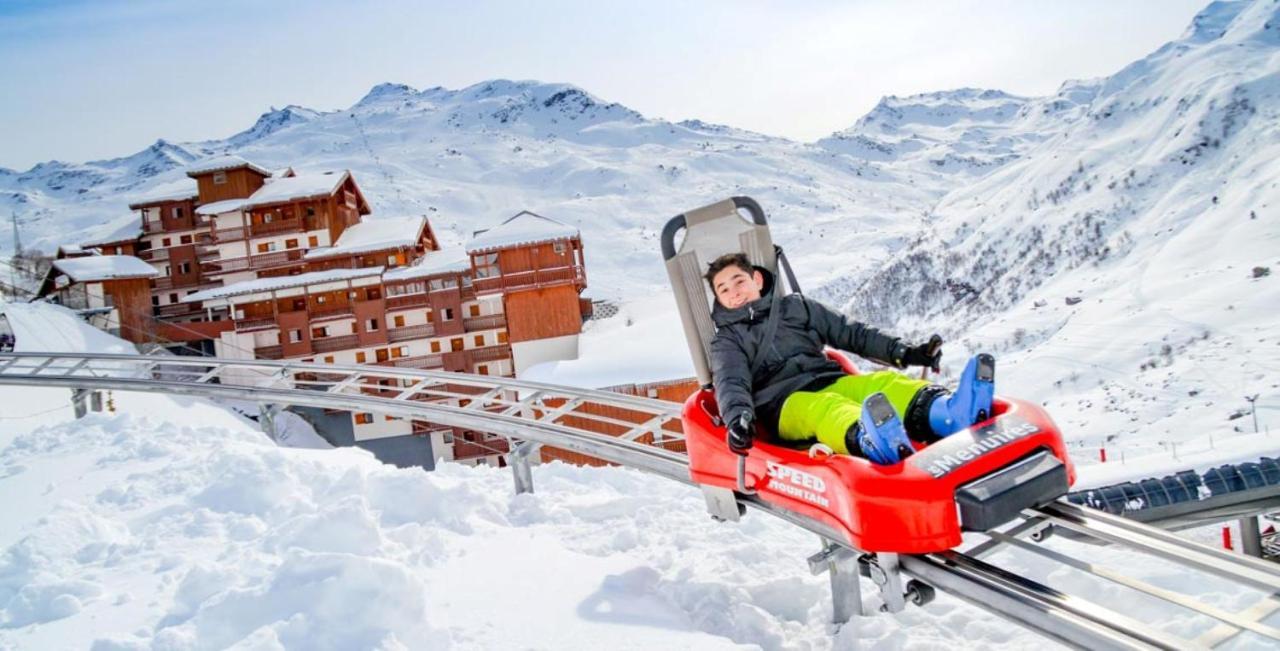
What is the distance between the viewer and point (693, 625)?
376 cm

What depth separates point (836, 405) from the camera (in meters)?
3.90

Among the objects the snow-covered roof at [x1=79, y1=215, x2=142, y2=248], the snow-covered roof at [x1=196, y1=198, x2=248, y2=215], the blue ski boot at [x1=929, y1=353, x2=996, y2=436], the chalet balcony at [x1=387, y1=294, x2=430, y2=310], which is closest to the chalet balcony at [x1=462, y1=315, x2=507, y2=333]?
the chalet balcony at [x1=387, y1=294, x2=430, y2=310]

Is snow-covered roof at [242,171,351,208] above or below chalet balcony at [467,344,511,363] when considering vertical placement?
above

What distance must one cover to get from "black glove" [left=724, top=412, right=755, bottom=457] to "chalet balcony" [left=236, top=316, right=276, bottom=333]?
3035cm

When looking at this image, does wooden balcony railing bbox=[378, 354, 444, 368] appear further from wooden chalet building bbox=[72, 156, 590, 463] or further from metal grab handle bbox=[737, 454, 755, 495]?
metal grab handle bbox=[737, 454, 755, 495]

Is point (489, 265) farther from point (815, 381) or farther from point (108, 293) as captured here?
point (815, 381)

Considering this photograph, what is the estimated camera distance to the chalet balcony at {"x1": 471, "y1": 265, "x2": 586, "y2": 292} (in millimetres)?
27906

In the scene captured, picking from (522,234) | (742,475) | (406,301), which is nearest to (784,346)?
(742,475)

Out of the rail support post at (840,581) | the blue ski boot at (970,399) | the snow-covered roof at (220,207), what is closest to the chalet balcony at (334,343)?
the snow-covered roof at (220,207)

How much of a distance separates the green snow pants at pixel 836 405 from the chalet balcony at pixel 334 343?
2811 centimetres

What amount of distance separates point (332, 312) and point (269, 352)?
315cm

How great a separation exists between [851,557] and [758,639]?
25.2 inches

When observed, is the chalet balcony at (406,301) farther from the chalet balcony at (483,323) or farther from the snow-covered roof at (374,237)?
the snow-covered roof at (374,237)

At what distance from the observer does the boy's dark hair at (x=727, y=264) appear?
15.6 ft
